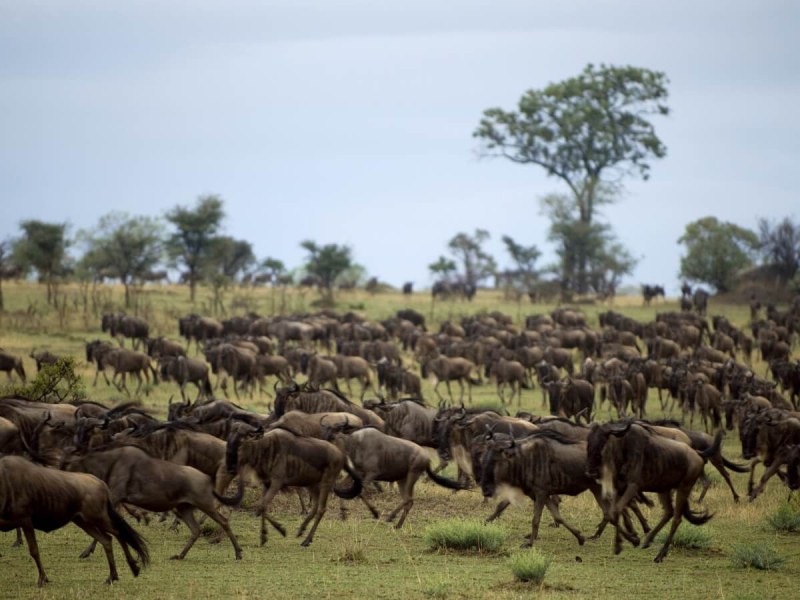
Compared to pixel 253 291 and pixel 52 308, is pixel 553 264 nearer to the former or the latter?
pixel 253 291

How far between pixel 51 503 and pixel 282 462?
8.77 feet

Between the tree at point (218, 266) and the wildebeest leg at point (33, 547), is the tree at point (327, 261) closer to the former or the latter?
the tree at point (218, 266)

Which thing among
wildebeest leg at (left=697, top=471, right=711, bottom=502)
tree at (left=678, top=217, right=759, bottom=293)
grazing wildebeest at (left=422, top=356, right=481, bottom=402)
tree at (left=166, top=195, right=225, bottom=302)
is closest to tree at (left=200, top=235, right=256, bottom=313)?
tree at (left=166, top=195, right=225, bottom=302)

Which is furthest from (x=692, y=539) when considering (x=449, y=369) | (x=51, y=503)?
(x=449, y=369)

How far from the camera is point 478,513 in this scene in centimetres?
1320

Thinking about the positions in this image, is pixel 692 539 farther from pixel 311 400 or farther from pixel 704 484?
pixel 311 400

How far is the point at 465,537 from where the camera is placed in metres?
11.1

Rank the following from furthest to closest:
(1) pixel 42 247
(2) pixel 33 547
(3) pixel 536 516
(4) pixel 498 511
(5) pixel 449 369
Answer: (1) pixel 42 247 < (5) pixel 449 369 < (4) pixel 498 511 < (3) pixel 536 516 < (2) pixel 33 547

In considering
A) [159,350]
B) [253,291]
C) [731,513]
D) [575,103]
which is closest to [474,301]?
[253,291]

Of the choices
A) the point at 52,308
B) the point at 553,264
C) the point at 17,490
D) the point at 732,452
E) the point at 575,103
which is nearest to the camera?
the point at 17,490

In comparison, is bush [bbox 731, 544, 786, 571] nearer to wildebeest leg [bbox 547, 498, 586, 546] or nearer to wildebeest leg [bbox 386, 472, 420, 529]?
wildebeest leg [bbox 547, 498, 586, 546]

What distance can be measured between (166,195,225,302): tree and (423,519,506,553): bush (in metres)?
40.0

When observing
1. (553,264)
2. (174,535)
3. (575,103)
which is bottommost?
(174,535)

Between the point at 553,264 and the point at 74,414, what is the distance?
Answer: 5387 centimetres
